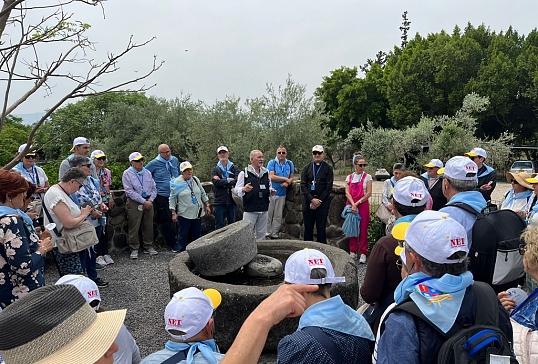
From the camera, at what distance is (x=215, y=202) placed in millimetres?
7973

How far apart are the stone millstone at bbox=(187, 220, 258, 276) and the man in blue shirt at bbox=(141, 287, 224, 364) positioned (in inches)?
104

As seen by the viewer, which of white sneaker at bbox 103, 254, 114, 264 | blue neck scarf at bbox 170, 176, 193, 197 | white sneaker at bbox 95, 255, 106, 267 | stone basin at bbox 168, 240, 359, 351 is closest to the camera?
stone basin at bbox 168, 240, 359, 351

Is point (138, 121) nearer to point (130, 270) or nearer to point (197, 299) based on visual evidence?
point (130, 270)

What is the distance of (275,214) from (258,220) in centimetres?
82

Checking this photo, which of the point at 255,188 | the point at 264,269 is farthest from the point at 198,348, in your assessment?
the point at 255,188

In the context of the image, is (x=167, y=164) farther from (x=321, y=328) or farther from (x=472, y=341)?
(x=472, y=341)

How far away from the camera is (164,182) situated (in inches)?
316

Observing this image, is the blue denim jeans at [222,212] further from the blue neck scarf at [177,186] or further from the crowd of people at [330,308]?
the crowd of people at [330,308]

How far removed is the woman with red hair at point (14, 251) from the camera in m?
3.19

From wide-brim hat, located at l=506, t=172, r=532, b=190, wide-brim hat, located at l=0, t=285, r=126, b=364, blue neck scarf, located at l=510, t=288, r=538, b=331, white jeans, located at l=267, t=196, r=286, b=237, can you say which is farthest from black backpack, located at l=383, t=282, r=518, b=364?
white jeans, located at l=267, t=196, r=286, b=237

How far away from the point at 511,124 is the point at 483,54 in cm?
534

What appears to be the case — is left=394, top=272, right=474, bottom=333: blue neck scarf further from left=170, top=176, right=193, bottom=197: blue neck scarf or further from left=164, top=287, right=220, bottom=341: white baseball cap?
left=170, top=176, right=193, bottom=197: blue neck scarf

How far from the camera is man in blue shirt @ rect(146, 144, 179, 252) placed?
8016mm

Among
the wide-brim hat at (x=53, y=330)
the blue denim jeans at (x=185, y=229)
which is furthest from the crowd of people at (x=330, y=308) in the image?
the blue denim jeans at (x=185, y=229)
